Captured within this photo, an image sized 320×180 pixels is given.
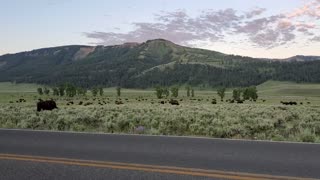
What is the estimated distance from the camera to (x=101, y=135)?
12961 mm

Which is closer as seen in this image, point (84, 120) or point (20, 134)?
point (20, 134)

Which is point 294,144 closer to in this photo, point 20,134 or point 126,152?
point 126,152

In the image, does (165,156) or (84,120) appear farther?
(84,120)

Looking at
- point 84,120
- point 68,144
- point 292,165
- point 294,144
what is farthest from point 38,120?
point 292,165

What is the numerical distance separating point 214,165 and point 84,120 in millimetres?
13205

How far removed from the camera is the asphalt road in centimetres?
741

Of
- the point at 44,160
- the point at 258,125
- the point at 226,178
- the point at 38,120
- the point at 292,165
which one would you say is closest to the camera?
the point at 226,178

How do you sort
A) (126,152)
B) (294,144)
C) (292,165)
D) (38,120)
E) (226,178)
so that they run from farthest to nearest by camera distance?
(38,120) → (294,144) → (126,152) → (292,165) → (226,178)

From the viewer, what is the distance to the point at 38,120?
20078 millimetres

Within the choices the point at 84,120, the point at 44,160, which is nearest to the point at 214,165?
the point at 44,160

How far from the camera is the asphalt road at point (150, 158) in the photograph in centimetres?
741

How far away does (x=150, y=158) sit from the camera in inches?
352

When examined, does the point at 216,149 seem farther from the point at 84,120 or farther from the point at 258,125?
the point at 84,120

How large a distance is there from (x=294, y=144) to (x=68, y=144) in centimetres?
553
